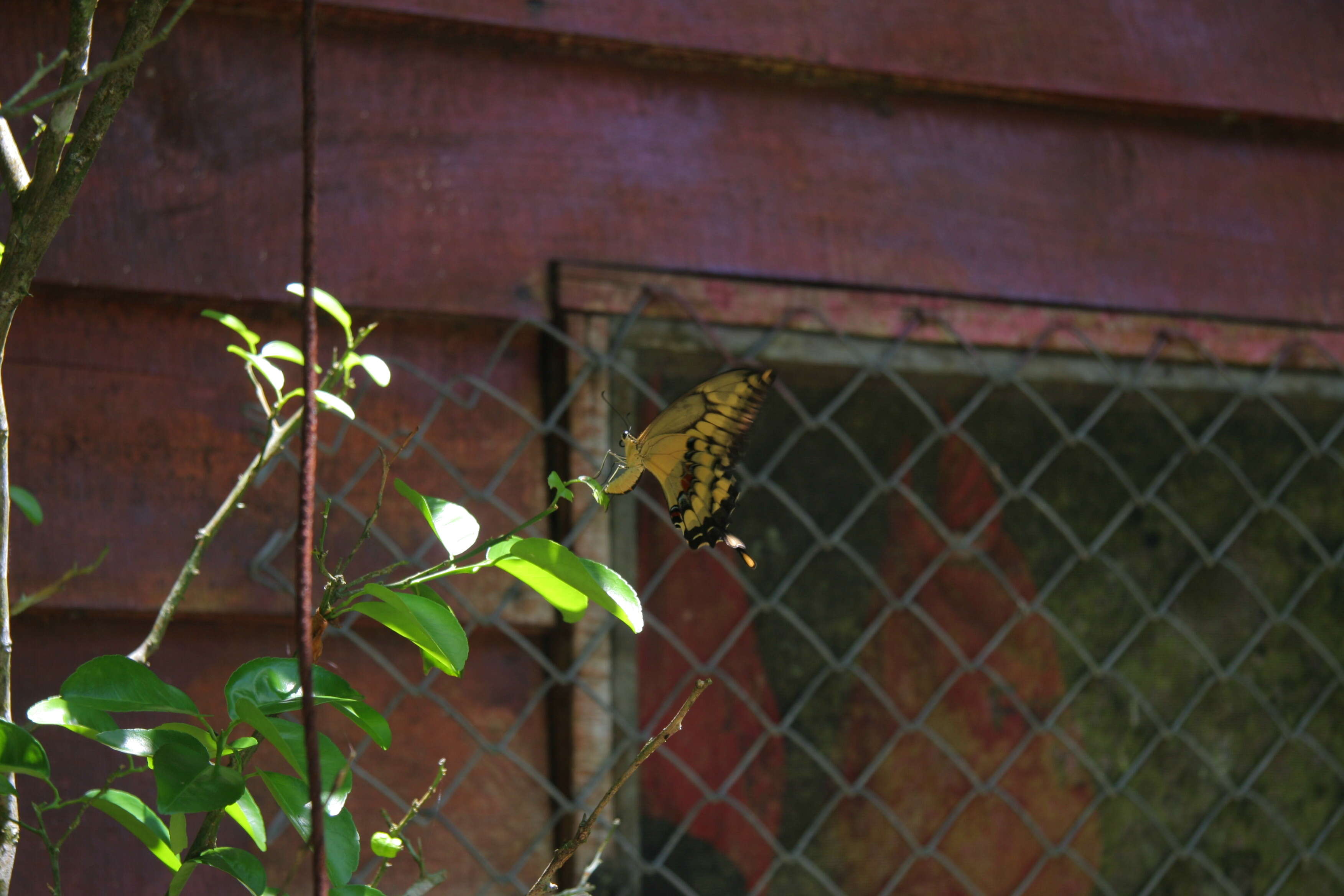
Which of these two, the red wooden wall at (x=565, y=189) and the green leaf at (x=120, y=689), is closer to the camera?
the green leaf at (x=120, y=689)

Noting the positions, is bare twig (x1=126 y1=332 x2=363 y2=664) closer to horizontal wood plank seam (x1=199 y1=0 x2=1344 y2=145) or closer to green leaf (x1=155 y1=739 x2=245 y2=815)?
green leaf (x1=155 y1=739 x2=245 y2=815)

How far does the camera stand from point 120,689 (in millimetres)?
486

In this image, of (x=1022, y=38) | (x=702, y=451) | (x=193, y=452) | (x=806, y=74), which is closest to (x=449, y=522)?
(x=702, y=451)

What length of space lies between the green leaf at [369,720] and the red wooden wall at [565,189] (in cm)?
45

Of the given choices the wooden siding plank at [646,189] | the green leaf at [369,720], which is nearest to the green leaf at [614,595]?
the green leaf at [369,720]

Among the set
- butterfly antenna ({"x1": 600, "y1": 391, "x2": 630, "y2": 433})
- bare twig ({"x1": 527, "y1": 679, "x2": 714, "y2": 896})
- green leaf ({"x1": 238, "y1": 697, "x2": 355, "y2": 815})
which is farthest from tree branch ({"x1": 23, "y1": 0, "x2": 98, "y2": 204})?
butterfly antenna ({"x1": 600, "y1": 391, "x2": 630, "y2": 433})

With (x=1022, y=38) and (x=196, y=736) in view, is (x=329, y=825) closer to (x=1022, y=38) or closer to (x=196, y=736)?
(x=196, y=736)

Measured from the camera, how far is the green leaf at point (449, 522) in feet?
1.62

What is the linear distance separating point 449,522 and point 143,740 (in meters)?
0.15

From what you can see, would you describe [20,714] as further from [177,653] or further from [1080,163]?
[1080,163]

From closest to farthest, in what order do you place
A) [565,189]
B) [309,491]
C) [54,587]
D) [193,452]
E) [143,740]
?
1. [309,491]
2. [143,740]
3. [54,587]
4. [193,452]
5. [565,189]

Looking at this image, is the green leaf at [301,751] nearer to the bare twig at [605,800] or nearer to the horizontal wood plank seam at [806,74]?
the bare twig at [605,800]

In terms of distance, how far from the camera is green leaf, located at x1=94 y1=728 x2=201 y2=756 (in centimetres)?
46

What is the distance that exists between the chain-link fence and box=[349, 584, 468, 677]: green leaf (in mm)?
446
